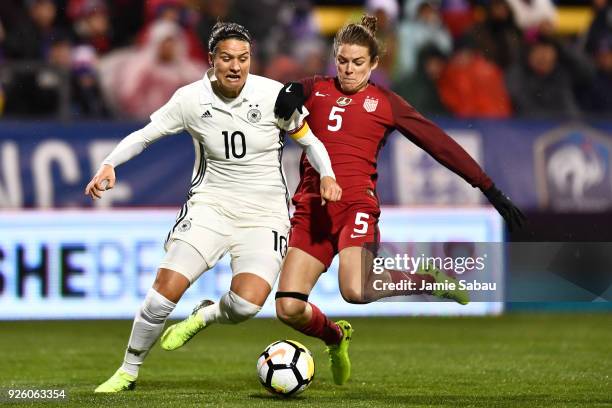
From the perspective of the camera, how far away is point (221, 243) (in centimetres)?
798

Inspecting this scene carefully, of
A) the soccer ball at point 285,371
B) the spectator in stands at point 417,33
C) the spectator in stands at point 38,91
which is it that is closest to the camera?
the soccer ball at point 285,371

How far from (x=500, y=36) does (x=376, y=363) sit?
632cm

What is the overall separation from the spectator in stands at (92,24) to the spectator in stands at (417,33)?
332cm

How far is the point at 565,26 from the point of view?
16.8 meters

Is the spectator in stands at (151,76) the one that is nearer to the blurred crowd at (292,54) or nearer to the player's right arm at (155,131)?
the blurred crowd at (292,54)

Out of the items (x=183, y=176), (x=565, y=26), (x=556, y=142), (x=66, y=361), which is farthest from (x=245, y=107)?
(x=565, y=26)

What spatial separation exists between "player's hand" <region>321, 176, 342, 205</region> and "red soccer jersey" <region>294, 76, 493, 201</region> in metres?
0.55

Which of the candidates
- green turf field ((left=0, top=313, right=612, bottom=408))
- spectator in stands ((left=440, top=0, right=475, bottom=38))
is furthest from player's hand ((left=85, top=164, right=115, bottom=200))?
spectator in stands ((left=440, top=0, right=475, bottom=38))

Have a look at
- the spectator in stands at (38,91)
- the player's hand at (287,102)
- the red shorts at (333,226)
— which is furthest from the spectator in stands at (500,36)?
the player's hand at (287,102)

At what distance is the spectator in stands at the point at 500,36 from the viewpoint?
15.1m

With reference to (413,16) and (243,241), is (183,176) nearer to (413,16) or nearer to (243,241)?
(413,16)

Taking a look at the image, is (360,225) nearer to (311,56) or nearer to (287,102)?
(287,102)

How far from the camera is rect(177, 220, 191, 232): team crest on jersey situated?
7945mm

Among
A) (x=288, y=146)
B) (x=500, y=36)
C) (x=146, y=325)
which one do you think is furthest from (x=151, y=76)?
(x=146, y=325)
